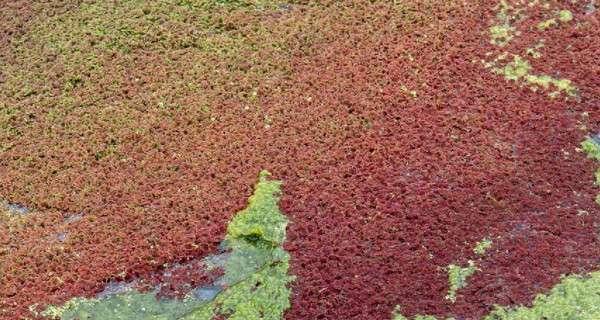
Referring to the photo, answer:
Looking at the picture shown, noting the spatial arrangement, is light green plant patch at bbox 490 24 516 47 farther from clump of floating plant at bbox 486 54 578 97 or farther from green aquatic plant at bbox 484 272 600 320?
green aquatic plant at bbox 484 272 600 320

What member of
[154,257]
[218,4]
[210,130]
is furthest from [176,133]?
[218,4]

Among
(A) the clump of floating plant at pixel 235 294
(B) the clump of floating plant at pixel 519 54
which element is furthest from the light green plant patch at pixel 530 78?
(A) the clump of floating plant at pixel 235 294

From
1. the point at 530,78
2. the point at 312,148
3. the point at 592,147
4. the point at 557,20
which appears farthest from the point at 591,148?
the point at 312,148

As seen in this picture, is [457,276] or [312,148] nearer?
[457,276]

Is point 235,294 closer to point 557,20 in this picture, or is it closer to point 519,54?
point 519,54

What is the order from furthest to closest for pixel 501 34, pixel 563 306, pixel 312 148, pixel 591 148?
pixel 501 34
pixel 312 148
pixel 591 148
pixel 563 306

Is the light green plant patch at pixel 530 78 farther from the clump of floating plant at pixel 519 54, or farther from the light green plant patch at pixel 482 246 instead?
the light green plant patch at pixel 482 246
